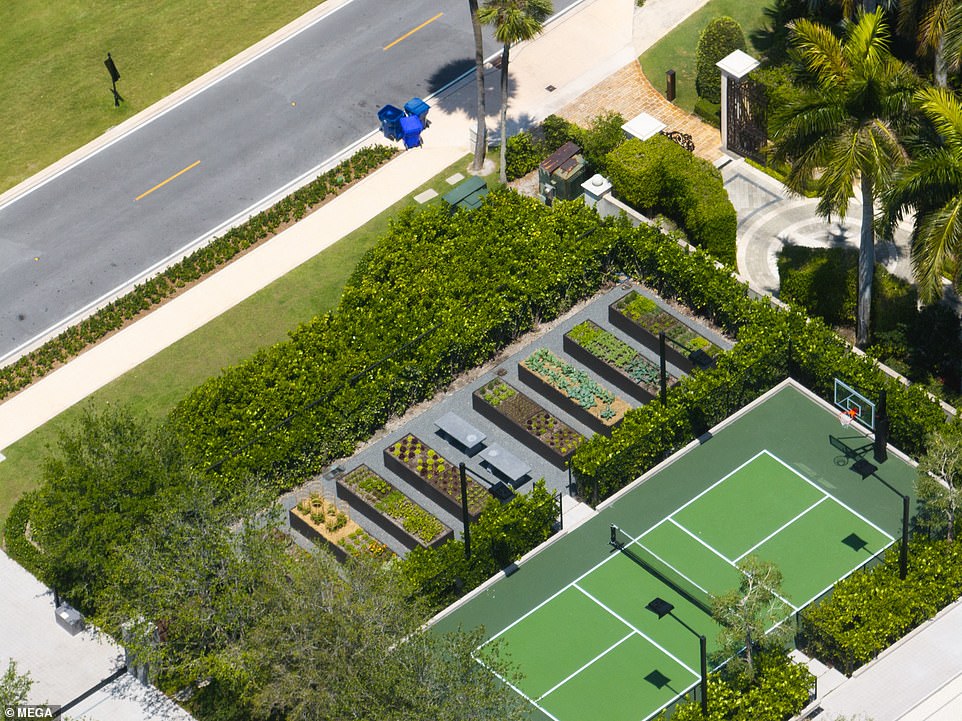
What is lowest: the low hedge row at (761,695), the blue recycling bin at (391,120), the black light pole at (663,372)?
the low hedge row at (761,695)

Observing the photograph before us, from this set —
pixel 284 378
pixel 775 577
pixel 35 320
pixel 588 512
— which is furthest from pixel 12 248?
pixel 775 577

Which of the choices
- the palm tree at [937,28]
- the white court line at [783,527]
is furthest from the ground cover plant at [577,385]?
the palm tree at [937,28]

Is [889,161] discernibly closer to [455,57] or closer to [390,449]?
[390,449]

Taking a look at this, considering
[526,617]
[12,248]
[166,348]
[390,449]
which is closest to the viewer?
[526,617]

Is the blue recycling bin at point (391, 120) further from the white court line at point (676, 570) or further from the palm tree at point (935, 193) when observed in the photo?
the palm tree at point (935, 193)

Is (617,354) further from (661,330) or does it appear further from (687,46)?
(687,46)

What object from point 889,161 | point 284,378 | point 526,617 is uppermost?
point 889,161
